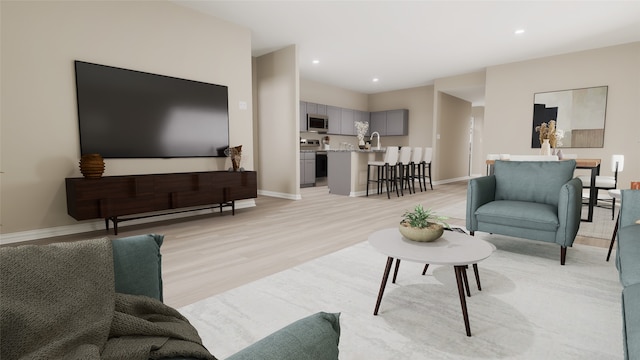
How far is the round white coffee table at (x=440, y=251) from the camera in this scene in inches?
62.1

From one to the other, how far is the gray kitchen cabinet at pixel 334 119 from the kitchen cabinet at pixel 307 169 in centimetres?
128

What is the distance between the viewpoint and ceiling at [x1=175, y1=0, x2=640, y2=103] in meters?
4.19

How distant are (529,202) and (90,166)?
4.32 metres

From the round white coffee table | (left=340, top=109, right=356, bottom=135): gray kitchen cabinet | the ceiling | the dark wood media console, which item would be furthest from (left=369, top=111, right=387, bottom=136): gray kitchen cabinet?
the round white coffee table

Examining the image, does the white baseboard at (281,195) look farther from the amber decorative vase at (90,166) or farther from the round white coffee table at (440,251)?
the round white coffee table at (440,251)

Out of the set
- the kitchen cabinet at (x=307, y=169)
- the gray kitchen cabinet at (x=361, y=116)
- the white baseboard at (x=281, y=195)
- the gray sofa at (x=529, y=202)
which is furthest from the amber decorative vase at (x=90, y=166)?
the gray kitchen cabinet at (x=361, y=116)

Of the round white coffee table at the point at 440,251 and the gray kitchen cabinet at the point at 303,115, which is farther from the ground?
the gray kitchen cabinet at the point at 303,115

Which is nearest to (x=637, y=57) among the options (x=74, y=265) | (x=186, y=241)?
(x=186, y=241)

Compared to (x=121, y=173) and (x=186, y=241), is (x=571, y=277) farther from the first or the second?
(x=121, y=173)

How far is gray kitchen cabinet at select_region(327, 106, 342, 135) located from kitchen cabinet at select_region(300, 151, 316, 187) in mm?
1276

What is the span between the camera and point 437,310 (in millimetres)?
1827

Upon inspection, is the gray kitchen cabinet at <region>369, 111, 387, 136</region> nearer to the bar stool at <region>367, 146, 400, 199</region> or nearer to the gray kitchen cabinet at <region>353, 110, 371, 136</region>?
the gray kitchen cabinet at <region>353, 110, 371, 136</region>

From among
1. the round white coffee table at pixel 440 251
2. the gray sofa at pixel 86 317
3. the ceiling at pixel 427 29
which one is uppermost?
the ceiling at pixel 427 29

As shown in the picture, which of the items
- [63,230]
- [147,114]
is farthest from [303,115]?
[63,230]
